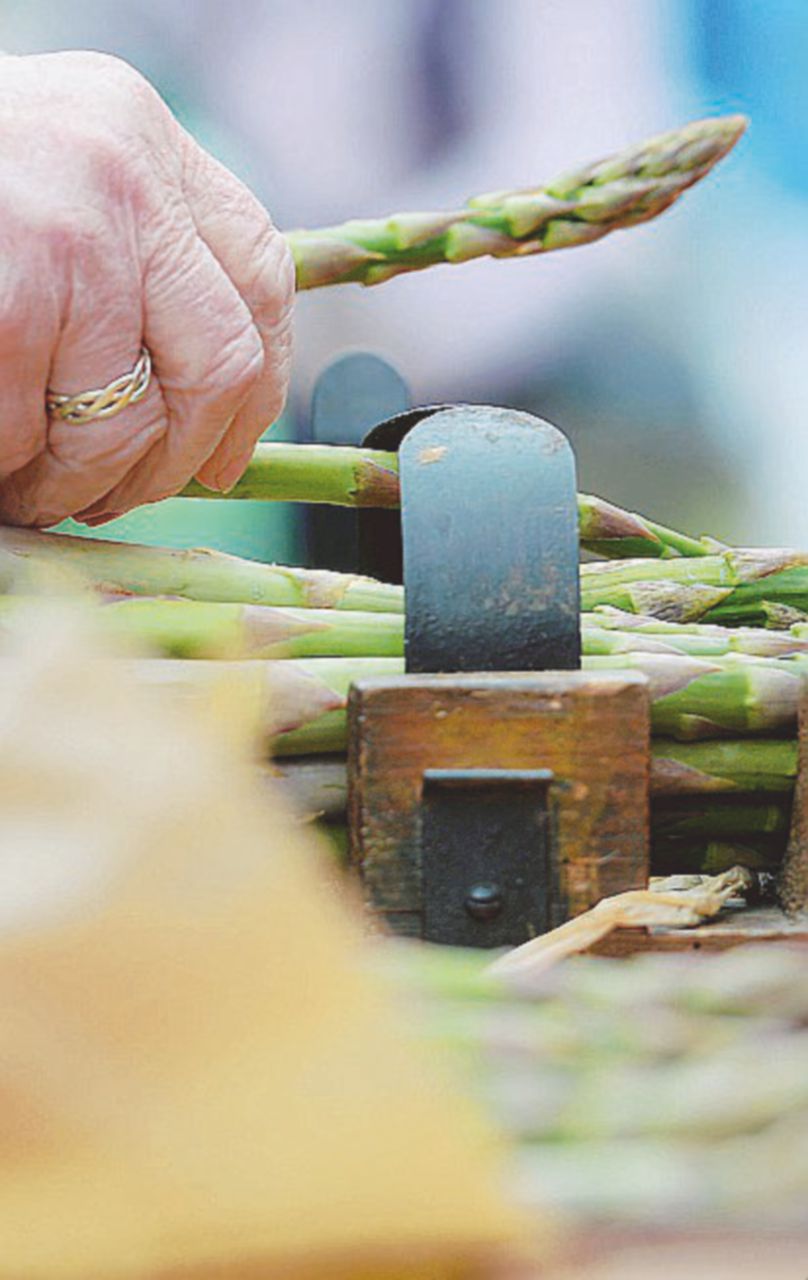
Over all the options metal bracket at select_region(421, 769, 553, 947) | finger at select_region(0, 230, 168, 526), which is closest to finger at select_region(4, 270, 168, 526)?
finger at select_region(0, 230, 168, 526)

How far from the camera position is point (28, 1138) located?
17cm

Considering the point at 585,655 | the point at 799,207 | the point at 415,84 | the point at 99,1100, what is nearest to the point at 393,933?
the point at 585,655

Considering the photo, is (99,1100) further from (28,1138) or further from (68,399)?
(68,399)

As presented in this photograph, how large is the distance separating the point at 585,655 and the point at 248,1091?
0.50m

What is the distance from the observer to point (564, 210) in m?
1.91

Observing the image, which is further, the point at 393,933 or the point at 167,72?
the point at 167,72

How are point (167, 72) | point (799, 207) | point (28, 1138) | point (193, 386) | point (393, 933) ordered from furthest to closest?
point (799, 207) < point (167, 72) < point (193, 386) < point (393, 933) < point (28, 1138)

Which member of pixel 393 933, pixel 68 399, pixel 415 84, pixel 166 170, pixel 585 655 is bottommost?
pixel 393 933

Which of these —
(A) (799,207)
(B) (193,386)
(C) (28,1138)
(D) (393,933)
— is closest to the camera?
(C) (28,1138)

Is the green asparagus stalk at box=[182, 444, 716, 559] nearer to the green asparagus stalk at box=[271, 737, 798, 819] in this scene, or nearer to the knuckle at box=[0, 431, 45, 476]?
the knuckle at box=[0, 431, 45, 476]

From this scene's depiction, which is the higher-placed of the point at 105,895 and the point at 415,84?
the point at 415,84

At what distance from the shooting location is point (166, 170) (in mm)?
627

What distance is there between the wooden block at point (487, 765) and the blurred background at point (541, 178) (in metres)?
1.30

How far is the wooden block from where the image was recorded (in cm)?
57
